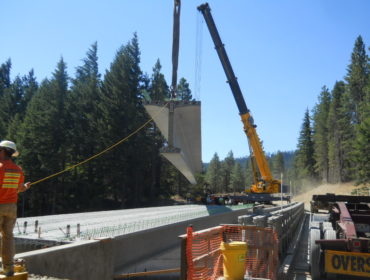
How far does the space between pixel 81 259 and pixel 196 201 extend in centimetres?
3527

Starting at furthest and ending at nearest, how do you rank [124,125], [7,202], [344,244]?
[124,125] < [344,244] < [7,202]

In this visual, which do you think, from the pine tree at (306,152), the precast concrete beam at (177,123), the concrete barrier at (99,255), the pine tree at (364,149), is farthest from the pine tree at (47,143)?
the pine tree at (306,152)

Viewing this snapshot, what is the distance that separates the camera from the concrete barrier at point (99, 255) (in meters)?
5.50

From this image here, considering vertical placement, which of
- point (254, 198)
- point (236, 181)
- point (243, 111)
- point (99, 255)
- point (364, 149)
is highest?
point (243, 111)

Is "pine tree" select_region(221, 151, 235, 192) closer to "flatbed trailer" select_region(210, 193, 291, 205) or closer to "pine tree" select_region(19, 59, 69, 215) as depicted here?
"pine tree" select_region(19, 59, 69, 215)

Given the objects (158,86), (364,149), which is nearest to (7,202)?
(158,86)

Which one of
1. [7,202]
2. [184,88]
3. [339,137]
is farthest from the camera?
[339,137]

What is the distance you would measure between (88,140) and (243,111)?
885 inches

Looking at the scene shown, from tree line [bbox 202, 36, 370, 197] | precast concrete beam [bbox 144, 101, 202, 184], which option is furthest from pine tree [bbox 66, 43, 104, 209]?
precast concrete beam [bbox 144, 101, 202, 184]

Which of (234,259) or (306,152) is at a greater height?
(306,152)

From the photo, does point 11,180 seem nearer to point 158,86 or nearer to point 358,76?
point 158,86

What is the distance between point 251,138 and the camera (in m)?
28.8

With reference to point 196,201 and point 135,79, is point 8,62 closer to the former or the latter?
point 135,79

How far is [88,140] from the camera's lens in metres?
43.2
